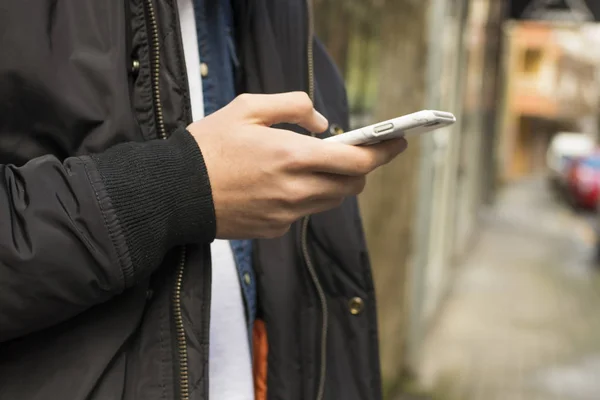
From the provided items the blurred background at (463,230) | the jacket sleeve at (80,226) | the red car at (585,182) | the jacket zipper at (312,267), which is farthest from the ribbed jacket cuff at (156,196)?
the red car at (585,182)

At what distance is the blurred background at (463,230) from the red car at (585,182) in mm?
21

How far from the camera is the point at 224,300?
753mm

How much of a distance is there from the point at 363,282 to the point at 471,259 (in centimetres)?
497

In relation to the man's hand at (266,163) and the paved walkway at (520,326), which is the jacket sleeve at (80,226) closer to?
the man's hand at (266,163)

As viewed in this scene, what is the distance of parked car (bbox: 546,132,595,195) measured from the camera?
899 centimetres

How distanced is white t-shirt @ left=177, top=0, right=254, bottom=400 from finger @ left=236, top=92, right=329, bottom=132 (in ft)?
0.53

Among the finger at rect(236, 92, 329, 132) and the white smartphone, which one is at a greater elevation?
the finger at rect(236, 92, 329, 132)

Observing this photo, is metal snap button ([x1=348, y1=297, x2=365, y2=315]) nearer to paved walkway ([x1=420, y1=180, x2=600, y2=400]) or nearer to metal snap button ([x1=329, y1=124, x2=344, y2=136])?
metal snap button ([x1=329, y1=124, x2=344, y2=136])

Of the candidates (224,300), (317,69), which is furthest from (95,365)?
(317,69)

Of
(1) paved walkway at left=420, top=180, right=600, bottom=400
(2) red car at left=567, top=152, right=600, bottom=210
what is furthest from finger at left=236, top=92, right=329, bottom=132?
(2) red car at left=567, top=152, right=600, bottom=210

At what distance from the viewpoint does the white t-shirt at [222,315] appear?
0.74 metres

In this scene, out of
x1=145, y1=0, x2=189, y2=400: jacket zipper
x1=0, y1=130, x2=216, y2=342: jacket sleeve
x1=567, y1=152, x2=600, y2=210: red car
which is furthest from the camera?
x1=567, y1=152, x2=600, y2=210: red car

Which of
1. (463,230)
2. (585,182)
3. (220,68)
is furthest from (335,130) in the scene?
(585,182)

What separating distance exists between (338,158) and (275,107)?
0.27 ft
